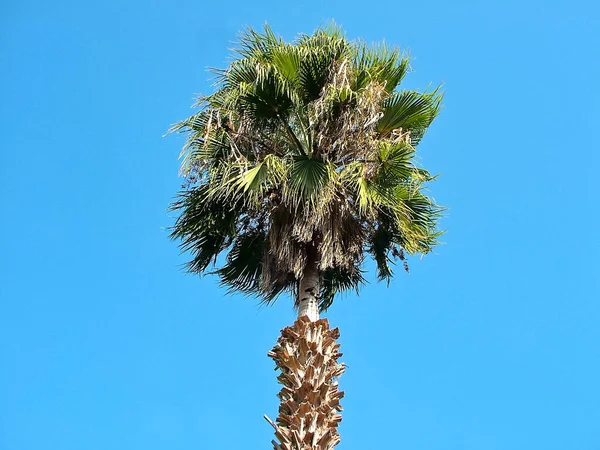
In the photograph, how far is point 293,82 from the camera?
401 inches

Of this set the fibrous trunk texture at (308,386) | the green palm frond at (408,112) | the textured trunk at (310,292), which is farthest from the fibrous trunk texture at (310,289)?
the green palm frond at (408,112)

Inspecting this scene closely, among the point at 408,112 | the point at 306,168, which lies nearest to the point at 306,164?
the point at 306,168

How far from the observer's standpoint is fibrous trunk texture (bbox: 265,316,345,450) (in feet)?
26.1

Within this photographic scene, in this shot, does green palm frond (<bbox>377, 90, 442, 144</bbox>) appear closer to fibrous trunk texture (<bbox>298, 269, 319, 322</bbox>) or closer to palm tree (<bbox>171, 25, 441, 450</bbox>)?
palm tree (<bbox>171, 25, 441, 450</bbox>)

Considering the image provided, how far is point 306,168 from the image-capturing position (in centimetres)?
969

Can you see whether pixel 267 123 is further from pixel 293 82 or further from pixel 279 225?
pixel 279 225

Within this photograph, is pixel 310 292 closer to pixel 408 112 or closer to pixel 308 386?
pixel 308 386

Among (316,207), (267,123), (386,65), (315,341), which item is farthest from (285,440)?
(386,65)

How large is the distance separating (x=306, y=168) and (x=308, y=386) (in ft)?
9.09

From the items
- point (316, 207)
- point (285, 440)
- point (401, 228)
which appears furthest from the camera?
point (401, 228)

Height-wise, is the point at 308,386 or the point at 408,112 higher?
the point at 408,112

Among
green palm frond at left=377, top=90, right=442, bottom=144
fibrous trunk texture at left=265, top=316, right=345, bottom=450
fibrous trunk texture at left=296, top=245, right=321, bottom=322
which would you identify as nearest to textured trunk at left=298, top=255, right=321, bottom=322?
fibrous trunk texture at left=296, top=245, right=321, bottom=322

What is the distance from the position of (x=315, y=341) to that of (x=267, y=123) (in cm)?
294

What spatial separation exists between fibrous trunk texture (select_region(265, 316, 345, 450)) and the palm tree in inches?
2.5
